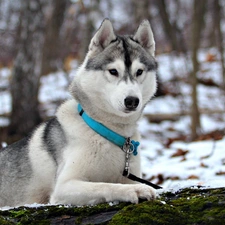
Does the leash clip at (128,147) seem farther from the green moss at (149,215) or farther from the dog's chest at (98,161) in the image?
the green moss at (149,215)

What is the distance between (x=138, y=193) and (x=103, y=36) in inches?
58.7

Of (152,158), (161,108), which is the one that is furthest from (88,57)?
(161,108)

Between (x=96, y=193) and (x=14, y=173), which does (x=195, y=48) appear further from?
(x=96, y=193)

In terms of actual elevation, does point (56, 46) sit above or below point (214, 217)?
above

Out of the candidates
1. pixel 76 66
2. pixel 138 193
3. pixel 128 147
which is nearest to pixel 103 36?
pixel 128 147

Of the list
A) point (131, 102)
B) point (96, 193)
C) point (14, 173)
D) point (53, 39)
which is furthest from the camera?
point (53, 39)

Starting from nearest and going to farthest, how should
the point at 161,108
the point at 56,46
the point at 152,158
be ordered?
the point at 152,158 < the point at 161,108 < the point at 56,46

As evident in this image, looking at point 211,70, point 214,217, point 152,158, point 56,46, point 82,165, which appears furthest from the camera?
point 56,46

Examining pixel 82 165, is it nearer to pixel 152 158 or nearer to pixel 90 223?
pixel 90 223

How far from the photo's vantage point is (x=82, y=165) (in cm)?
306

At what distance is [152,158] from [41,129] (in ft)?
10.6

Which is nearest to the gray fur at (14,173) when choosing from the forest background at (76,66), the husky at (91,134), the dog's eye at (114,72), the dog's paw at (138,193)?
the husky at (91,134)

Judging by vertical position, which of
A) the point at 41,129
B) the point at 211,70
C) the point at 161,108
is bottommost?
the point at 41,129

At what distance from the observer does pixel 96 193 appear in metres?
2.77
